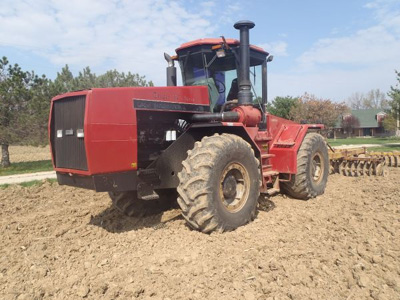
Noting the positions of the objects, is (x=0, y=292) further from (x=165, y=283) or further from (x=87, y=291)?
(x=165, y=283)

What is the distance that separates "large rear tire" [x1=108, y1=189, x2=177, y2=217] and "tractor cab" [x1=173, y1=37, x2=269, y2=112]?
1.70 m

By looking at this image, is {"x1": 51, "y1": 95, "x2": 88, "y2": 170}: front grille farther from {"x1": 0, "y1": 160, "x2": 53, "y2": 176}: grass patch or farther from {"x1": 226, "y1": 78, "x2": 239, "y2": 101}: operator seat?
{"x1": 0, "y1": 160, "x2": 53, "y2": 176}: grass patch

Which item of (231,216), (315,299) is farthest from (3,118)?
(315,299)

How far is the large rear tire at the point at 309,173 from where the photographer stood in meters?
6.54

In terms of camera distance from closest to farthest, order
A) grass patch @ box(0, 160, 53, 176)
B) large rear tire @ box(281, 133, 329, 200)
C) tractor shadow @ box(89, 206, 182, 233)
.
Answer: tractor shadow @ box(89, 206, 182, 233), large rear tire @ box(281, 133, 329, 200), grass patch @ box(0, 160, 53, 176)

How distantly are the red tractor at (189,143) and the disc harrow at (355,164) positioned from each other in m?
3.70

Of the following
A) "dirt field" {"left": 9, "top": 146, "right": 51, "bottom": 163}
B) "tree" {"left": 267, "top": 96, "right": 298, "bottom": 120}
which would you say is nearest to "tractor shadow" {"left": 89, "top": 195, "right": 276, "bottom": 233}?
"dirt field" {"left": 9, "top": 146, "right": 51, "bottom": 163}

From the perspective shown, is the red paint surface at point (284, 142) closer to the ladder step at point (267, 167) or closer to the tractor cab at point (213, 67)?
the ladder step at point (267, 167)

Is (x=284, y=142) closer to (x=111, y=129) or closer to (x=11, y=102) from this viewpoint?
(x=111, y=129)

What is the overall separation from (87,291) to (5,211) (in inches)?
174

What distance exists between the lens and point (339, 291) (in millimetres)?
3064

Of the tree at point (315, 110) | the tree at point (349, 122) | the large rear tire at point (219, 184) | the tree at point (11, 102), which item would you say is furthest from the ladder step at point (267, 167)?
the tree at point (349, 122)

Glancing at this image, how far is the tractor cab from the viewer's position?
5676 mm

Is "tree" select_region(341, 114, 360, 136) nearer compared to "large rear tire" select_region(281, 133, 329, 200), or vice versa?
"large rear tire" select_region(281, 133, 329, 200)
